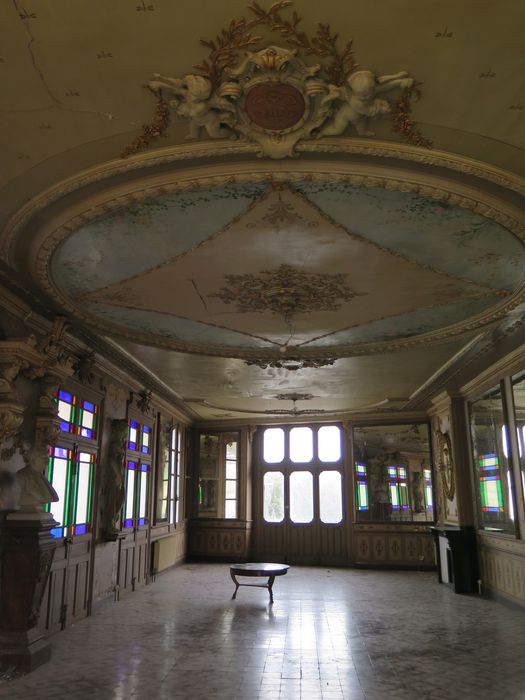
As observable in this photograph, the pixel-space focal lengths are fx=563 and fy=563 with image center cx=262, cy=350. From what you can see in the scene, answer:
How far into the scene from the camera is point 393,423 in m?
13.0

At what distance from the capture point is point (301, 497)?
13781 millimetres

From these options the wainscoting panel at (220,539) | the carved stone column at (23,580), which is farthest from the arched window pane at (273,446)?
the carved stone column at (23,580)

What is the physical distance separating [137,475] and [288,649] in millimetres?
4529

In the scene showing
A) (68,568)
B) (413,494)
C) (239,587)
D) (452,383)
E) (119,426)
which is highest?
(452,383)

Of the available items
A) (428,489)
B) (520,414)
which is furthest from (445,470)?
(520,414)

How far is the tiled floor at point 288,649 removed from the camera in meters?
4.52

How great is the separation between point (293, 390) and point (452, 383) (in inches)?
110

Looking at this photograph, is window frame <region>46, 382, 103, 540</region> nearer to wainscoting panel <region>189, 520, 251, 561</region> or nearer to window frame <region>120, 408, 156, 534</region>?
window frame <region>120, 408, 156, 534</region>

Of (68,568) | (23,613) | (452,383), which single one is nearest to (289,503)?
(452,383)

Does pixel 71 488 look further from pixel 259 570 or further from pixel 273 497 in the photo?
pixel 273 497

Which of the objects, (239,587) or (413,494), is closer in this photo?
(239,587)

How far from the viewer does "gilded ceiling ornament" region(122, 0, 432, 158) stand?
8.43 ft

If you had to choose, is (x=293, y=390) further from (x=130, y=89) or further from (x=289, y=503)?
(x=130, y=89)

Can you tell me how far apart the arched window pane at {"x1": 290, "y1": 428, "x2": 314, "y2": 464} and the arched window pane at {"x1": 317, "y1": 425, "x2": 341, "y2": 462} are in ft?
0.86
